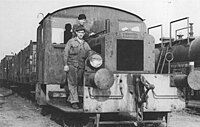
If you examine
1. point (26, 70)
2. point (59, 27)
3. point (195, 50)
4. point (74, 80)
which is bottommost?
point (74, 80)

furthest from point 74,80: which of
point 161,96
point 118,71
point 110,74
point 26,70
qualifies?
point 26,70

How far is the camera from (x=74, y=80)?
629cm

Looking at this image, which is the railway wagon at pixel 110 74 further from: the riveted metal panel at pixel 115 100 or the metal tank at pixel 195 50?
the metal tank at pixel 195 50

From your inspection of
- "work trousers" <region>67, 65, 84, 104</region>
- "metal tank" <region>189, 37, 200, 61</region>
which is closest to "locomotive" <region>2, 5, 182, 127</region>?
"work trousers" <region>67, 65, 84, 104</region>

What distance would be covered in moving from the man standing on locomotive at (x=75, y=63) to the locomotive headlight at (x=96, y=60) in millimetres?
553

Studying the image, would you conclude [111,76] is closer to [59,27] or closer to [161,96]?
[161,96]

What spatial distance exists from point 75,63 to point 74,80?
1.12 feet

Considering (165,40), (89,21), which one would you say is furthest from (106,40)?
(165,40)

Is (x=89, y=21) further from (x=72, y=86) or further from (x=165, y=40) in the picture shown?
(x=165, y=40)

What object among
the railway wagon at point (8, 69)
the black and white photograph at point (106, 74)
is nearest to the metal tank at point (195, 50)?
the black and white photograph at point (106, 74)

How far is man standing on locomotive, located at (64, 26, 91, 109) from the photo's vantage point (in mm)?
6230

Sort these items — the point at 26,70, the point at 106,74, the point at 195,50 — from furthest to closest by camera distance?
the point at 26,70, the point at 195,50, the point at 106,74

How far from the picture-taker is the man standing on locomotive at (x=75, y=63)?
6.23 meters

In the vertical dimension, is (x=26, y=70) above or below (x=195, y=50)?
below
